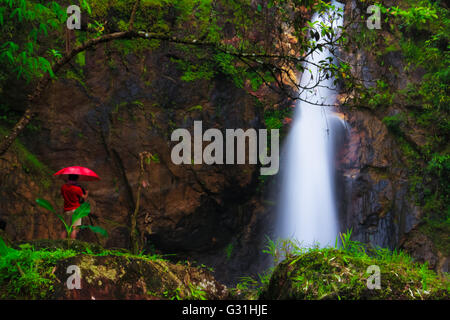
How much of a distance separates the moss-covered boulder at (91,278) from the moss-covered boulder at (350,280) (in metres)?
1.00

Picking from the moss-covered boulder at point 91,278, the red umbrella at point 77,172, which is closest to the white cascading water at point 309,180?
the red umbrella at point 77,172

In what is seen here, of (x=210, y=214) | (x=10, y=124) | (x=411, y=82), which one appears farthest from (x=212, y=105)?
(x=411, y=82)

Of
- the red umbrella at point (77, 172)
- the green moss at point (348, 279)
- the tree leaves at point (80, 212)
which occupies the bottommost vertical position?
the green moss at point (348, 279)

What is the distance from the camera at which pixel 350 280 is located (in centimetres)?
292

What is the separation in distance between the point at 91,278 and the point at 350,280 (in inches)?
90.5

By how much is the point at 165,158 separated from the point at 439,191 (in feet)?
26.3

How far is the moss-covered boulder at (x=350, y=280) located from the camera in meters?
2.85

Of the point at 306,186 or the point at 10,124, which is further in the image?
the point at 306,186

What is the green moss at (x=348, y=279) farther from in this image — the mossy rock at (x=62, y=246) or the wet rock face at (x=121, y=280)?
the mossy rock at (x=62, y=246)

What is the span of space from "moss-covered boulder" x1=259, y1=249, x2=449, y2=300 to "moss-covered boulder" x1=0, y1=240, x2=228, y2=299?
1002 millimetres

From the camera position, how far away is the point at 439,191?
9227mm

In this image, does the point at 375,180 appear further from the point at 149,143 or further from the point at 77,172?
the point at 77,172

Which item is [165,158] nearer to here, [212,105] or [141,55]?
[212,105]

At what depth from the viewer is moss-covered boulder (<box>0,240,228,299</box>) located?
252 cm
